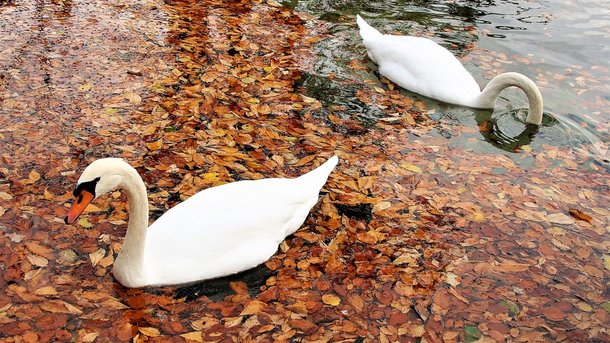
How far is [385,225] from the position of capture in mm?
5473

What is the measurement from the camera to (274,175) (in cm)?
595

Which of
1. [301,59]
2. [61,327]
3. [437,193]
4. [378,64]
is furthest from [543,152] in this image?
[61,327]

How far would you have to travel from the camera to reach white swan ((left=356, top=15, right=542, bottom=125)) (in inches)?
288

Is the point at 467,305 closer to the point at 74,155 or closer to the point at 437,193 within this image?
the point at 437,193

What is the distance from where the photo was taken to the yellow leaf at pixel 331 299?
15.0 ft

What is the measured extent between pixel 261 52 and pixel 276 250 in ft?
13.7

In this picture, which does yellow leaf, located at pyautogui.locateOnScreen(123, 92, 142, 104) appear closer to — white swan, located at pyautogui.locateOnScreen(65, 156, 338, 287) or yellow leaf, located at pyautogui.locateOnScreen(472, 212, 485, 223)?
white swan, located at pyautogui.locateOnScreen(65, 156, 338, 287)

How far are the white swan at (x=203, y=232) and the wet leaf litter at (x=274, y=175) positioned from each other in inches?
6.9

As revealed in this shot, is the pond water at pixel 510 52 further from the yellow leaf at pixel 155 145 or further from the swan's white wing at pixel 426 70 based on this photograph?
the yellow leaf at pixel 155 145

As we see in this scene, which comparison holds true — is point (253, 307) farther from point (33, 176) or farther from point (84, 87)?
point (84, 87)

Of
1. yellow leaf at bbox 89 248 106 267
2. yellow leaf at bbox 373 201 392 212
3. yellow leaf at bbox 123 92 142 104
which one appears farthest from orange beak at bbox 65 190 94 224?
yellow leaf at bbox 123 92 142 104

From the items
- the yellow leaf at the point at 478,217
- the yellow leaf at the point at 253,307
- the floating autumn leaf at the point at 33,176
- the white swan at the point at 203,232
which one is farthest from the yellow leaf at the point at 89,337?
the yellow leaf at the point at 478,217

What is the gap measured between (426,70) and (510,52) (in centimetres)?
223

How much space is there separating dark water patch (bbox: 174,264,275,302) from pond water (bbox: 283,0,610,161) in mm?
3052
